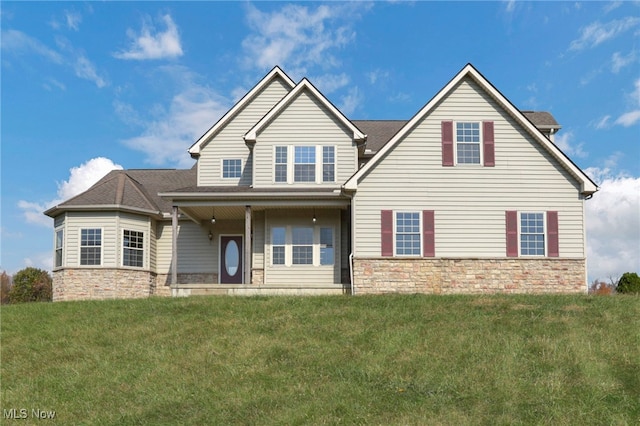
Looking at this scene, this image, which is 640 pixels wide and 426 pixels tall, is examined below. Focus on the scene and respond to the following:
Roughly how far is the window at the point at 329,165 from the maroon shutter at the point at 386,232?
298cm

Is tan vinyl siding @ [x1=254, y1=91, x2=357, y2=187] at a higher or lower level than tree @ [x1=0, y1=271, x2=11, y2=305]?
higher

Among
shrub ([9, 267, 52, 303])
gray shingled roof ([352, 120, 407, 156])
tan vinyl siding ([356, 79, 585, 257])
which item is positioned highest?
gray shingled roof ([352, 120, 407, 156])

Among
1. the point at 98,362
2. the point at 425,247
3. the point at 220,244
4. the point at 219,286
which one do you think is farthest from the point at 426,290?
the point at 98,362

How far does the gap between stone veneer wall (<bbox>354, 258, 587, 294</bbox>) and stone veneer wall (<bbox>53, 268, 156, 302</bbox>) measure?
28.7ft

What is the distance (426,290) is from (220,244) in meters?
8.46

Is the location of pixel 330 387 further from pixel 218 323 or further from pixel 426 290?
pixel 426 290

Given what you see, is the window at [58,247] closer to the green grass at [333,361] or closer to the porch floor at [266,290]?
the porch floor at [266,290]

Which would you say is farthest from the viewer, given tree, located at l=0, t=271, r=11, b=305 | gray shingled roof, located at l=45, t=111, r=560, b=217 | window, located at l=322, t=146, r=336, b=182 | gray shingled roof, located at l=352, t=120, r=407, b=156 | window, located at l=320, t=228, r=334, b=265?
tree, located at l=0, t=271, r=11, b=305

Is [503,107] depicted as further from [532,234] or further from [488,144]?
[532,234]

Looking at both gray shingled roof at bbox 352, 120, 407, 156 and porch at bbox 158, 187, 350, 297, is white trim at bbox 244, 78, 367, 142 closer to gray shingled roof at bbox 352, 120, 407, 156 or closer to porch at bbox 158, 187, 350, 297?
porch at bbox 158, 187, 350, 297

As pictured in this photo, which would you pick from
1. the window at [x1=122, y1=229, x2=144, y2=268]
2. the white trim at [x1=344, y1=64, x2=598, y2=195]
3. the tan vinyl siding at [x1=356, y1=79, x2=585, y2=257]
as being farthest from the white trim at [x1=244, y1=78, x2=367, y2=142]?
the window at [x1=122, y1=229, x2=144, y2=268]

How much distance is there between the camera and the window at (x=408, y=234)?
832 inches

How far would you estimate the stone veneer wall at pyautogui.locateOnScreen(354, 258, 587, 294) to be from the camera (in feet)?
68.5

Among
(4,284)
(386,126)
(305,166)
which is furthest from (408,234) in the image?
(4,284)
